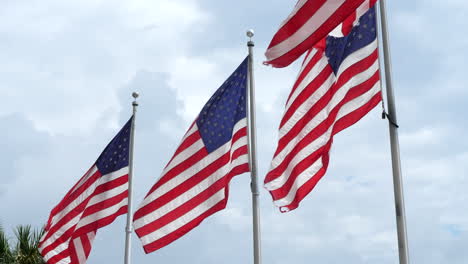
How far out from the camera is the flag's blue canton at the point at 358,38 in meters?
12.1

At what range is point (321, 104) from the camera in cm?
1266

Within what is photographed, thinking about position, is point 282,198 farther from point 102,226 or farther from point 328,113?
point 102,226

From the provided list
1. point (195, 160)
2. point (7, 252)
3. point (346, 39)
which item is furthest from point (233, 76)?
point (7, 252)

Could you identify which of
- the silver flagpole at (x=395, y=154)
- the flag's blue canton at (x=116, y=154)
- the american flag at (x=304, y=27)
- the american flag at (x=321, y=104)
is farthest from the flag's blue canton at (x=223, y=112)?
the flag's blue canton at (x=116, y=154)

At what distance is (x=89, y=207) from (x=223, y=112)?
577cm

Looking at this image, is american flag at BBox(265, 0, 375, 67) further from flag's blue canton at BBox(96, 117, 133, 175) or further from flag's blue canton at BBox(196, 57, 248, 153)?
flag's blue canton at BBox(96, 117, 133, 175)

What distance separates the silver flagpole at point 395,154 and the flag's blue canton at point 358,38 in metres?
0.18

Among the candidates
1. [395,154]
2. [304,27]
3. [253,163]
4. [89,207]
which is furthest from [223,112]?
[89,207]

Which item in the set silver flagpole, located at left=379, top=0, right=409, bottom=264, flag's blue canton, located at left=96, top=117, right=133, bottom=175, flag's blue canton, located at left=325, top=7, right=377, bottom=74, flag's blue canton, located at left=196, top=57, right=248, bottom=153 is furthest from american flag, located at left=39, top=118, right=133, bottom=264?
silver flagpole, located at left=379, top=0, right=409, bottom=264

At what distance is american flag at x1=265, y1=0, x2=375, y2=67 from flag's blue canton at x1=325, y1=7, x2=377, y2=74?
1.00m

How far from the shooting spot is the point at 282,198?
13.0 m

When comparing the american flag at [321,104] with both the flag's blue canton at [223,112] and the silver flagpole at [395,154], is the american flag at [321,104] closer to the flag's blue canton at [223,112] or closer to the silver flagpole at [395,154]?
the silver flagpole at [395,154]

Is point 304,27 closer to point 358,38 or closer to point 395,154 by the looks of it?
point 358,38

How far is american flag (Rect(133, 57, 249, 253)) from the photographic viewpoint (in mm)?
15219
